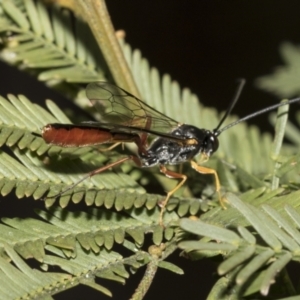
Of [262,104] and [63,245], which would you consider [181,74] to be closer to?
[262,104]

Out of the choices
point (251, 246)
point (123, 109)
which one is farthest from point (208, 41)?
point (251, 246)

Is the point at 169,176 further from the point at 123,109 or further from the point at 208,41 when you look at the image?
the point at 208,41

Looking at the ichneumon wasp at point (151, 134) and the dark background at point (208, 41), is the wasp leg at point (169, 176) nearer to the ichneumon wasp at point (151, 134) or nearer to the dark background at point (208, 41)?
the ichneumon wasp at point (151, 134)

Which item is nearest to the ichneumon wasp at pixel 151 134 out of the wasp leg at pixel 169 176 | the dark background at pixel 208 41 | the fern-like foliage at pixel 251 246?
the wasp leg at pixel 169 176

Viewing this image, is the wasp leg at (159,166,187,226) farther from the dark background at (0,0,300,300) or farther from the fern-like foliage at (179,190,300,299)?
the dark background at (0,0,300,300)

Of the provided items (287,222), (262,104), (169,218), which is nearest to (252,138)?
(169,218)

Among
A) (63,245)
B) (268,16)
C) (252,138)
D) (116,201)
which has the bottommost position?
(63,245)
